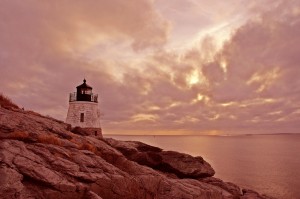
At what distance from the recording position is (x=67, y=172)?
48.7ft

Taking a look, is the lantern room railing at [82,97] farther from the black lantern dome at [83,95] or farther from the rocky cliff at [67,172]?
the rocky cliff at [67,172]

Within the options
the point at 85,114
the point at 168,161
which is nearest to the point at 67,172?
the point at 168,161

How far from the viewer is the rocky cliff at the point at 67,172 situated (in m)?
13.4

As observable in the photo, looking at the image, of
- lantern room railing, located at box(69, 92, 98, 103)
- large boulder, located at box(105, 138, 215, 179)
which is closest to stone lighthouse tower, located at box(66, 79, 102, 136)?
lantern room railing, located at box(69, 92, 98, 103)

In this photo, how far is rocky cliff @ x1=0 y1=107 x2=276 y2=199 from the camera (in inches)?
528

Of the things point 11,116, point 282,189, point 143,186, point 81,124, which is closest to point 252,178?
point 282,189

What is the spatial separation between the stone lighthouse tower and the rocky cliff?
56.6 ft

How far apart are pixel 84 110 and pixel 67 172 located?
1020 inches

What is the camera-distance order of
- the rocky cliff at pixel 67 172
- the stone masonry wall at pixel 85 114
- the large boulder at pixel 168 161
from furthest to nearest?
1. the stone masonry wall at pixel 85 114
2. the large boulder at pixel 168 161
3. the rocky cliff at pixel 67 172

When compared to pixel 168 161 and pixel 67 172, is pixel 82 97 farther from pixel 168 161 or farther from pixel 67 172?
pixel 67 172

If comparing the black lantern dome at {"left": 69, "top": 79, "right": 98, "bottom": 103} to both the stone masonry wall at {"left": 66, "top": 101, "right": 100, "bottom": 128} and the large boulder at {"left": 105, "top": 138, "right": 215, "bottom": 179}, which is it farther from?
the large boulder at {"left": 105, "top": 138, "right": 215, "bottom": 179}

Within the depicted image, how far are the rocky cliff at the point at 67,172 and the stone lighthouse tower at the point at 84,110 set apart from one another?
679 inches

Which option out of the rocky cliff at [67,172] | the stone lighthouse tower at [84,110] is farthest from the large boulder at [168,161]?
the stone lighthouse tower at [84,110]

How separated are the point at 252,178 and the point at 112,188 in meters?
58.7
